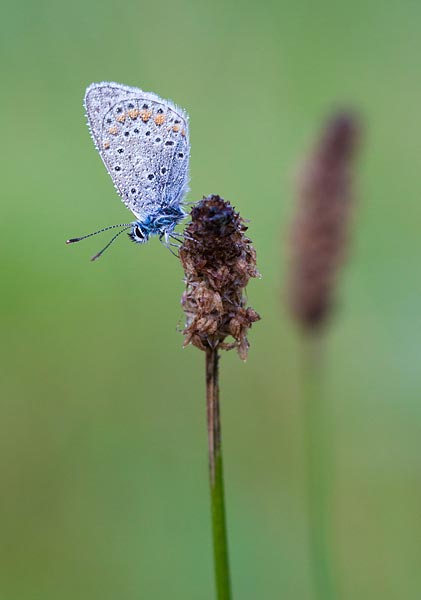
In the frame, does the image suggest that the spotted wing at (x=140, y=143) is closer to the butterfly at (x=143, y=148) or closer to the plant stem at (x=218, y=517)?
the butterfly at (x=143, y=148)

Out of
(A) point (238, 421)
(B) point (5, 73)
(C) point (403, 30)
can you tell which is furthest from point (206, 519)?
(C) point (403, 30)

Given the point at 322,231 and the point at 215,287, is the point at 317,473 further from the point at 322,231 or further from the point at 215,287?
the point at 215,287

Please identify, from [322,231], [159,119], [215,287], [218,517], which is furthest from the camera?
[322,231]

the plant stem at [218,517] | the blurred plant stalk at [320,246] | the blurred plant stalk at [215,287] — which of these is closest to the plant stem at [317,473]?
the blurred plant stalk at [320,246]

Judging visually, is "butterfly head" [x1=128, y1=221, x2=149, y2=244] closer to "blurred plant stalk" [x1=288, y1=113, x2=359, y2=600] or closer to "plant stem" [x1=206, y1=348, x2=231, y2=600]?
"blurred plant stalk" [x1=288, y1=113, x2=359, y2=600]

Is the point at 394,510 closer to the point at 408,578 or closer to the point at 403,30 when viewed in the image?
the point at 408,578

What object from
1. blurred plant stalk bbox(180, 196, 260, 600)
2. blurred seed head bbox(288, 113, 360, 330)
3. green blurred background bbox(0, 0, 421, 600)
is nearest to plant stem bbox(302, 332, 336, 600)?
blurred seed head bbox(288, 113, 360, 330)


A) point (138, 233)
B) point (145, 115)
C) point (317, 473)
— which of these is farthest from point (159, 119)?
point (317, 473)
